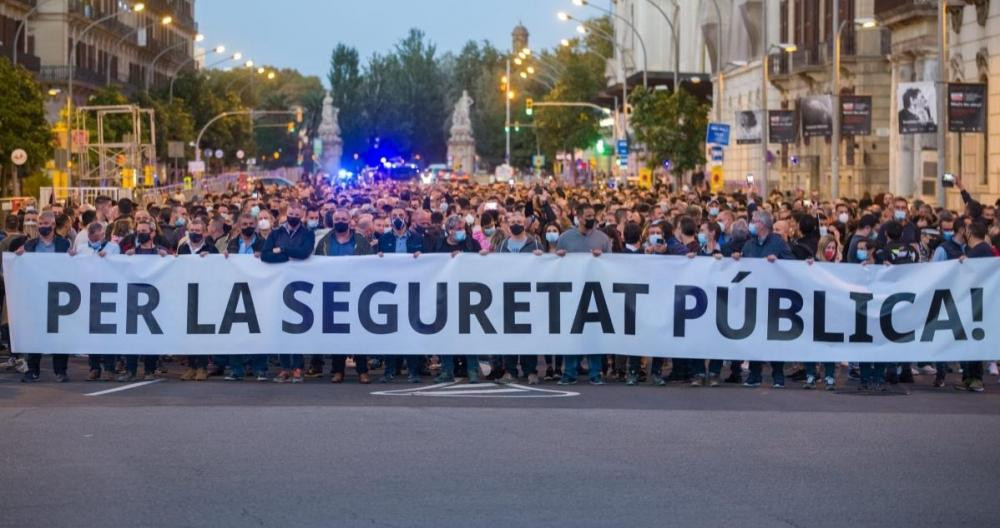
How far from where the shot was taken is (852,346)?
709 inches

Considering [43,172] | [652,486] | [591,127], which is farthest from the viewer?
[591,127]

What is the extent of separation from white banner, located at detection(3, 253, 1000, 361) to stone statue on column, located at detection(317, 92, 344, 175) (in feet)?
500

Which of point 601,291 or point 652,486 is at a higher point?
point 601,291

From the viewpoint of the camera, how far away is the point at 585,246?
18875 mm

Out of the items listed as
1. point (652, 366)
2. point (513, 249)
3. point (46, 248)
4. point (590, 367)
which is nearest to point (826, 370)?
point (652, 366)

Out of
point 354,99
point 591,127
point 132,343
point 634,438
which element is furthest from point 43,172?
point 354,99

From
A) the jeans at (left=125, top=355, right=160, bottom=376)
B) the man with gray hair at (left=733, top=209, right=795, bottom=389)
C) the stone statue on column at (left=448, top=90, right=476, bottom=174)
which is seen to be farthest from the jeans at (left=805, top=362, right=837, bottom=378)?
the stone statue on column at (left=448, top=90, right=476, bottom=174)

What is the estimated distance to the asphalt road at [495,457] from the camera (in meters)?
10.6

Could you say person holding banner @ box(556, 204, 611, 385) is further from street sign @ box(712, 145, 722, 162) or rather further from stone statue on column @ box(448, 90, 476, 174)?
stone statue on column @ box(448, 90, 476, 174)

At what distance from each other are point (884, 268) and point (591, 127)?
96935 millimetres

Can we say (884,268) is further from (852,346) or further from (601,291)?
(601,291)

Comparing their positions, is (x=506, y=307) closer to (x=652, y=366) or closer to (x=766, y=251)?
(x=652, y=366)

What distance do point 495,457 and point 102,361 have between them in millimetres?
7650

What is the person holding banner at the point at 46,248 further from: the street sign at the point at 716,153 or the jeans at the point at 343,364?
the street sign at the point at 716,153
